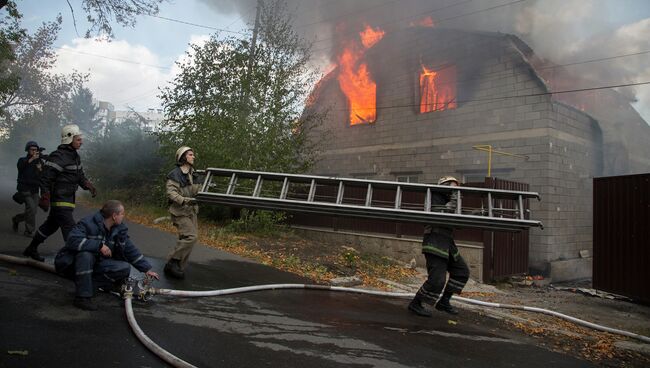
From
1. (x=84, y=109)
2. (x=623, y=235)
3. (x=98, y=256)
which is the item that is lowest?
(x=98, y=256)

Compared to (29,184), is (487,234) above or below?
below

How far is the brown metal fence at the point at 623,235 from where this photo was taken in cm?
746

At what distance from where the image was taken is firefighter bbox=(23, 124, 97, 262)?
15.0ft

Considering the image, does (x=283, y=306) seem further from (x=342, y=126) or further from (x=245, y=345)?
(x=342, y=126)

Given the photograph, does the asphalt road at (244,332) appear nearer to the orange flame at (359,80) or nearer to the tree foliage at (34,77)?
the orange flame at (359,80)

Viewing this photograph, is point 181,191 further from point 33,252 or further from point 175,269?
point 33,252

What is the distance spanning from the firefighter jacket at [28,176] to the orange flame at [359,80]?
12.0 metres

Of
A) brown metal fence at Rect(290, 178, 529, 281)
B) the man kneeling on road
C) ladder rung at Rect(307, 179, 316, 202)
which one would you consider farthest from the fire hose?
brown metal fence at Rect(290, 178, 529, 281)

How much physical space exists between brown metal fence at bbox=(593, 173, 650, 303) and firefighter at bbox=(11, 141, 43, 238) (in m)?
10.6

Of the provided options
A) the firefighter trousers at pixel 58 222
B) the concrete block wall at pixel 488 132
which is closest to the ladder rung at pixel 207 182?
the firefighter trousers at pixel 58 222

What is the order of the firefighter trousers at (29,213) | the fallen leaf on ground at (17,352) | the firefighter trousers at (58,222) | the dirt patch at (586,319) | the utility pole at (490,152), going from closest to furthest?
1. the fallen leaf on ground at (17,352)
2. the dirt patch at (586,319)
3. the firefighter trousers at (58,222)
4. the firefighter trousers at (29,213)
5. the utility pole at (490,152)

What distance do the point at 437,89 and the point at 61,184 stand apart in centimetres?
1273

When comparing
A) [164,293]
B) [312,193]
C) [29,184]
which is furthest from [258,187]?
[29,184]

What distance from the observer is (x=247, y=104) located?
11.7 metres
